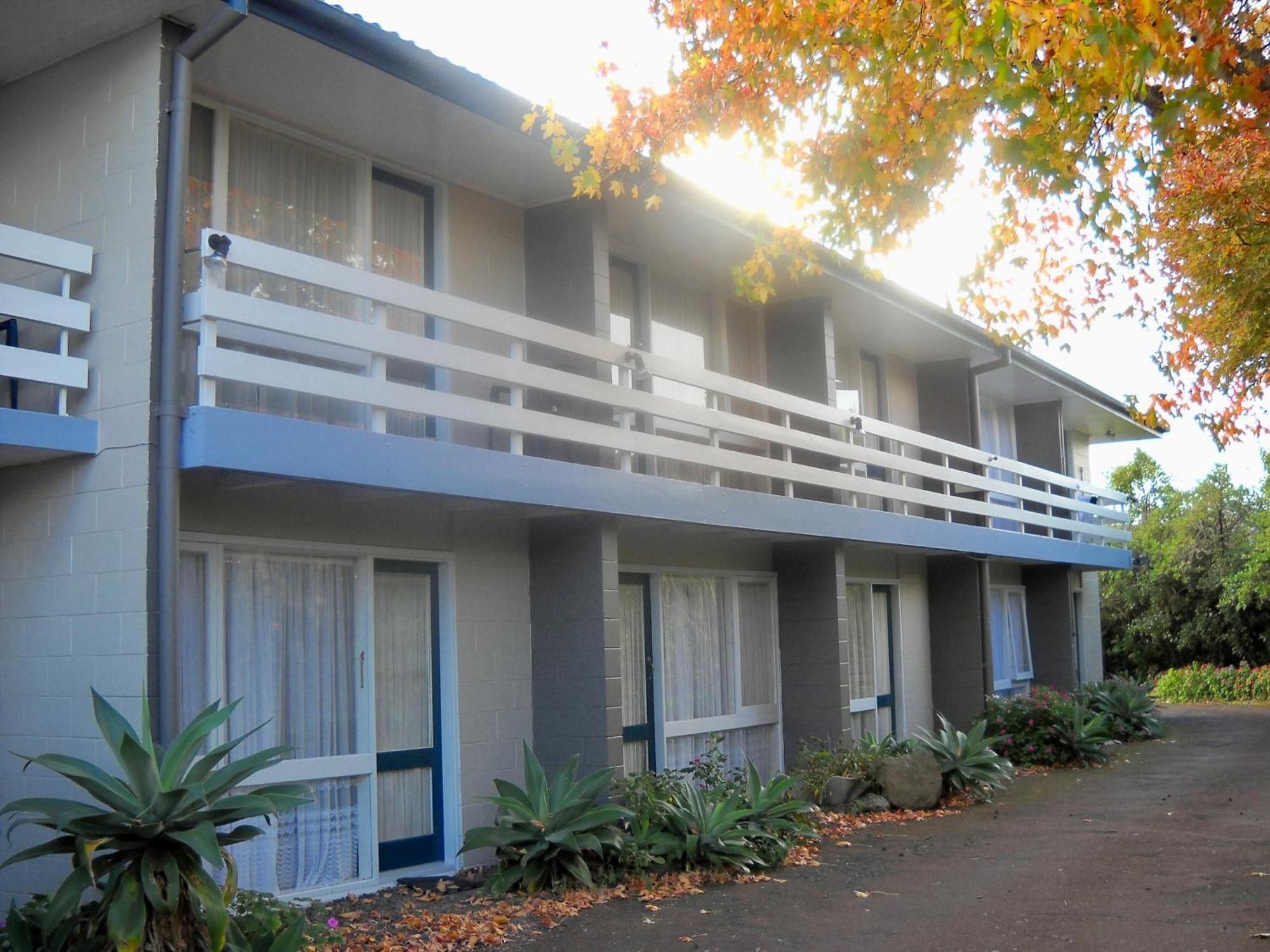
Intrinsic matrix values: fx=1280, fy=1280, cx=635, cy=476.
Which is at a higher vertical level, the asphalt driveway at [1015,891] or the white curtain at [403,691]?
the white curtain at [403,691]

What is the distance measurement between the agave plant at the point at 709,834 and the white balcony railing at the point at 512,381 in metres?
2.92

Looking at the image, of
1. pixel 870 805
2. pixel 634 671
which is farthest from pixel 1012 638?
pixel 634 671

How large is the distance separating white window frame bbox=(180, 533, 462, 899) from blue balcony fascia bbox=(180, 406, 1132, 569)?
3.62 feet

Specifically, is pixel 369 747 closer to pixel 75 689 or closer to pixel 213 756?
pixel 75 689

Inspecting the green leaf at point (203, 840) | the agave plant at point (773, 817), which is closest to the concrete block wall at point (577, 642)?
the agave plant at point (773, 817)

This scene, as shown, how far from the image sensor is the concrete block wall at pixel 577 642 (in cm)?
1048

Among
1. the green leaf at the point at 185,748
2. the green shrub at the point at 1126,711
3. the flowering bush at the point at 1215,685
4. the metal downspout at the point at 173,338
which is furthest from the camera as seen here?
the flowering bush at the point at 1215,685

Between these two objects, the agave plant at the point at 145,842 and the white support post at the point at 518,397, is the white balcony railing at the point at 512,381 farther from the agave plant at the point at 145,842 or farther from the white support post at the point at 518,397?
the agave plant at the point at 145,842

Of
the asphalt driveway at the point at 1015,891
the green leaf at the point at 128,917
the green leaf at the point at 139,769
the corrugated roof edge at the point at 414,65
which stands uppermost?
the corrugated roof edge at the point at 414,65

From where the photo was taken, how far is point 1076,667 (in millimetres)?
22844

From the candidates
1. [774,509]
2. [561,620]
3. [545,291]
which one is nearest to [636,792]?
[561,620]

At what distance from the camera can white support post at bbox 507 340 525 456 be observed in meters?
9.62

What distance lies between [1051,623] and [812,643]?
373 inches

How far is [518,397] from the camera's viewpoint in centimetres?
985
